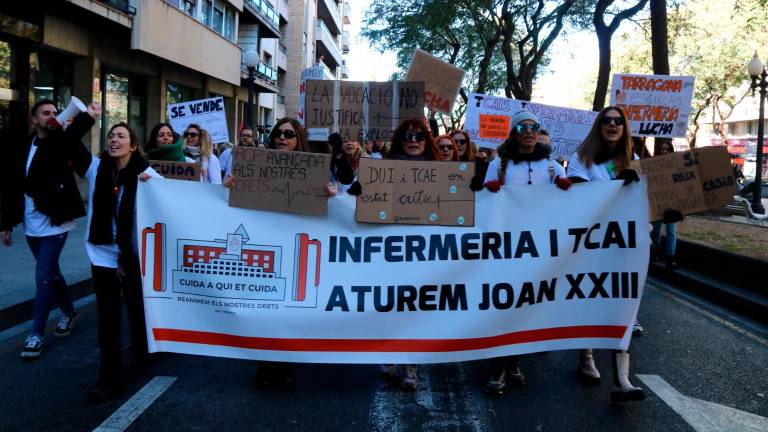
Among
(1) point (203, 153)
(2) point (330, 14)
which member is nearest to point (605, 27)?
(1) point (203, 153)

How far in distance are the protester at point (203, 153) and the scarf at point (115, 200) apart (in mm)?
2737

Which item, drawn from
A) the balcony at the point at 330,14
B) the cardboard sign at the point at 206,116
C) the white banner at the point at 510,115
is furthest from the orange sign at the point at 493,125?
the balcony at the point at 330,14

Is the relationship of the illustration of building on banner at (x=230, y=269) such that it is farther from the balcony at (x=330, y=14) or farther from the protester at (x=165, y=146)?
the balcony at (x=330, y=14)

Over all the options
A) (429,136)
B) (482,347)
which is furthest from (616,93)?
(482,347)

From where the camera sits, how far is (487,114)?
11.0 m

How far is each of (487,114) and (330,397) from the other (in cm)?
765

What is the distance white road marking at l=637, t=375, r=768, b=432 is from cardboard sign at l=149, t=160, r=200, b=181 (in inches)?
152

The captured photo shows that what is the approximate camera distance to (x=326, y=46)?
187ft

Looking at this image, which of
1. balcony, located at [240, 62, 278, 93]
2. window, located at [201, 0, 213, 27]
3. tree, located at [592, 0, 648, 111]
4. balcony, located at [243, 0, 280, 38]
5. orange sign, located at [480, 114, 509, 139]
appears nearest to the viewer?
orange sign, located at [480, 114, 509, 139]

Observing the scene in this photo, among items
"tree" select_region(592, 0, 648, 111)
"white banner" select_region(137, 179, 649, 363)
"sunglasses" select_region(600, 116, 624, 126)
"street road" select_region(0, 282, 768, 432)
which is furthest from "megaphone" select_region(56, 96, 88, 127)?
"tree" select_region(592, 0, 648, 111)

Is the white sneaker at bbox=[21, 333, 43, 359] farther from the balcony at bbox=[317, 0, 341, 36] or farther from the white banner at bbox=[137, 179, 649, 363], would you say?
the balcony at bbox=[317, 0, 341, 36]

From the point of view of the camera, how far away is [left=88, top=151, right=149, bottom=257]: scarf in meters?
4.30

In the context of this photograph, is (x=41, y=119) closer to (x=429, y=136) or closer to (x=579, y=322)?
(x=429, y=136)

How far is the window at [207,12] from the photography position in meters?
22.7
